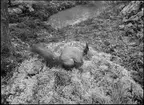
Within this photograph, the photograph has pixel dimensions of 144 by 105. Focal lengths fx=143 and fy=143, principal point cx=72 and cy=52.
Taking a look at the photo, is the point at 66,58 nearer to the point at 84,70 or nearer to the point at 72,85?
the point at 84,70

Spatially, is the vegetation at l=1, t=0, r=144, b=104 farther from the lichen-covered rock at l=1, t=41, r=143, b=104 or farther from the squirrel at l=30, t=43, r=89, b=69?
the squirrel at l=30, t=43, r=89, b=69

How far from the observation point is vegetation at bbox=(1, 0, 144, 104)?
14.3ft

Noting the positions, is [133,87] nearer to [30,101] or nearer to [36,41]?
[30,101]

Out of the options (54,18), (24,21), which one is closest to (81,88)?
(24,21)

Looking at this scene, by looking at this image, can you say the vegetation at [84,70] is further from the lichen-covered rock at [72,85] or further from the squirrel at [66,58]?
the squirrel at [66,58]

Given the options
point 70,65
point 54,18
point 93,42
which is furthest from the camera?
point 54,18

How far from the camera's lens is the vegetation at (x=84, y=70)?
Result: 434 cm

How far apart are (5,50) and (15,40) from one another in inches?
79.2

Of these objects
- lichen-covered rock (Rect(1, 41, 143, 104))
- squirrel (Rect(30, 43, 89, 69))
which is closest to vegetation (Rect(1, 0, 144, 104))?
lichen-covered rock (Rect(1, 41, 143, 104))

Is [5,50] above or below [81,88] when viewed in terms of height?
above

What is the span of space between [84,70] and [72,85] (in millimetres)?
870

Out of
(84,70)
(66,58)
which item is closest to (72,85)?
(84,70)

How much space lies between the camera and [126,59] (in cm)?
586

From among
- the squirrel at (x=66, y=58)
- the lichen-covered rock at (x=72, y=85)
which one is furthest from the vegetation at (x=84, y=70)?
the squirrel at (x=66, y=58)
